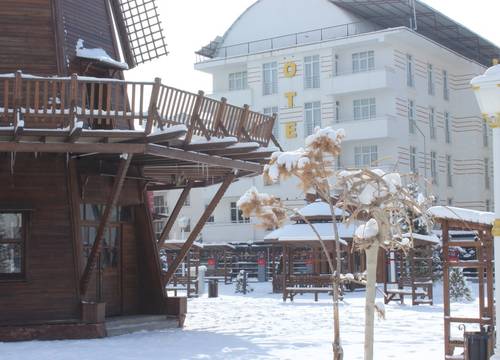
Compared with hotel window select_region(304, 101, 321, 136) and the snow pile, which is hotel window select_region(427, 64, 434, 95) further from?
the snow pile

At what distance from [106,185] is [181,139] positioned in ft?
9.16

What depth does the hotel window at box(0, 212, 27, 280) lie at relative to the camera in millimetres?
16172

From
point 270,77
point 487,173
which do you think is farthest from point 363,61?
point 487,173

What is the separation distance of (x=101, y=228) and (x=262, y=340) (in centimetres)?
352

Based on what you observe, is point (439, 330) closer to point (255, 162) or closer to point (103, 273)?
point (255, 162)

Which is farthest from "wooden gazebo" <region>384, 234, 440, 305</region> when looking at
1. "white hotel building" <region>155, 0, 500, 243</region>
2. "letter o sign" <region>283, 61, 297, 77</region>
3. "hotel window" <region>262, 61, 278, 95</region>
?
"hotel window" <region>262, 61, 278, 95</region>

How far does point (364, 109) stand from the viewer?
1780 inches

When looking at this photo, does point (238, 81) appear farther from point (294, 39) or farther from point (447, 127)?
point (447, 127)

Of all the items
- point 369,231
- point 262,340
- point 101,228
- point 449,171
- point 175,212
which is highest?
point 449,171

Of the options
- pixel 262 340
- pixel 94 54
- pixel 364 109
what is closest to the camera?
pixel 262 340

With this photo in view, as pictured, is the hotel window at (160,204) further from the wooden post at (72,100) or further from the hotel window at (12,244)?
the wooden post at (72,100)

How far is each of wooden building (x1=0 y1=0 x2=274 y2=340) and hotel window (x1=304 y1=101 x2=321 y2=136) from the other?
90.0ft

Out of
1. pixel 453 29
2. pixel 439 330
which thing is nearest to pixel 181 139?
pixel 439 330

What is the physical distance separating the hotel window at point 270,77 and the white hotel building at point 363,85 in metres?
0.05
